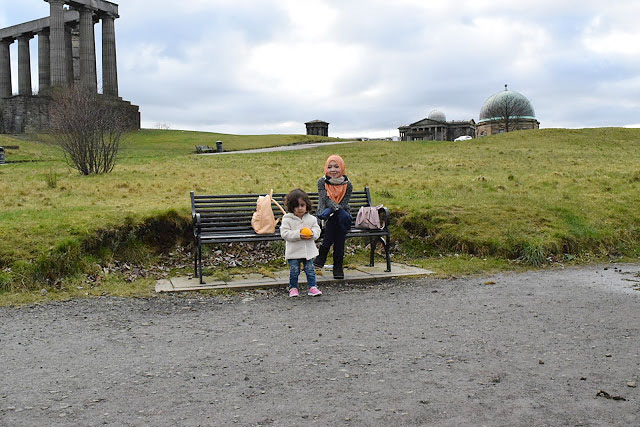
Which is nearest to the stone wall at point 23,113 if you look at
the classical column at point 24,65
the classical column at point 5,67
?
the classical column at point 24,65

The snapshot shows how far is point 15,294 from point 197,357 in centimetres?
338

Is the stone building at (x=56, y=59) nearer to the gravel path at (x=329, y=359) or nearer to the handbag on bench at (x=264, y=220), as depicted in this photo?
the handbag on bench at (x=264, y=220)

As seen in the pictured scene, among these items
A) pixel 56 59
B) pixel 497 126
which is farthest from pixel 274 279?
pixel 497 126

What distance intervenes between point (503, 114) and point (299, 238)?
84697 millimetres

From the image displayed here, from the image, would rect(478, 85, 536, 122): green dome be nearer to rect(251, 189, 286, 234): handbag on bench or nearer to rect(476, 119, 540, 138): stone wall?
rect(476, 119, 540, 138): stone wall

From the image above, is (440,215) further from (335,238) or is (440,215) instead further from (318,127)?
(318,127)

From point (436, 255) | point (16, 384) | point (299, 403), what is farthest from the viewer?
point (436, 255)

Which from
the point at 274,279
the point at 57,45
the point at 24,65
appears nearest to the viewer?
the point at 274,279

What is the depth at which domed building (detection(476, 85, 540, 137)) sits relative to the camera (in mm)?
87750

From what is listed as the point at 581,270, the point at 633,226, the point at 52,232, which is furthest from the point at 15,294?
the point at 633,226

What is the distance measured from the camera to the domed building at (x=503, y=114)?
288 ft

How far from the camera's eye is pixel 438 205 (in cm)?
1176

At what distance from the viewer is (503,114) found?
86.5 m

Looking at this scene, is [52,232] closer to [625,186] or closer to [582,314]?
[582,314]
